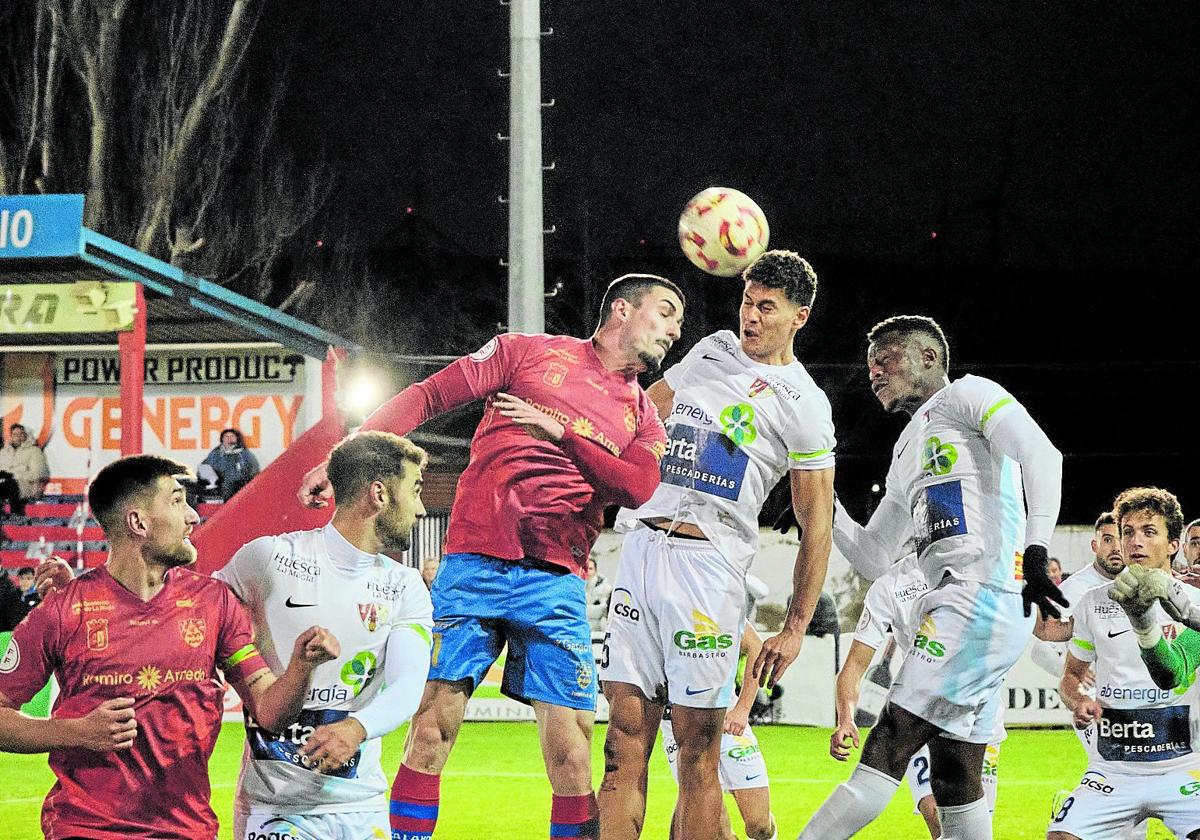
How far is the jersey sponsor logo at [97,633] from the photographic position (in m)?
4.21

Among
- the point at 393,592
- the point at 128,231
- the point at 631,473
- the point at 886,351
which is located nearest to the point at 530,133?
the point at 886,351

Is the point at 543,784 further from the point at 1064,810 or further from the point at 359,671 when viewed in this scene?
the point at 359,671

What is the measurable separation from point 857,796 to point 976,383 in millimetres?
1834

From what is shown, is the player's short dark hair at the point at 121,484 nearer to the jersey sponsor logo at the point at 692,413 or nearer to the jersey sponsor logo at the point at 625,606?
the jersey sponsor logo at the point at 625,606

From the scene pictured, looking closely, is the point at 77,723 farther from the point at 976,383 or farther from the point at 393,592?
the point at 976,383

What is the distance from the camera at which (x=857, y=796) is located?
615cm

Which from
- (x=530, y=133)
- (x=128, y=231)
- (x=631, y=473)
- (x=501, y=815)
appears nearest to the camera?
(x=631, y=473)

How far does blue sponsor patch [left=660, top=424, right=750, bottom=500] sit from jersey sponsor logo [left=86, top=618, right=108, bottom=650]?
261 centimetres

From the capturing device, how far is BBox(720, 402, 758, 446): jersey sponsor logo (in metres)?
6.17

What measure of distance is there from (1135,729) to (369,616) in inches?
158

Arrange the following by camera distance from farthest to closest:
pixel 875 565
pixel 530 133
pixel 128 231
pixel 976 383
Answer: pixel 128 231
pixel 530 133
pixel 875 565
pixel 976 383

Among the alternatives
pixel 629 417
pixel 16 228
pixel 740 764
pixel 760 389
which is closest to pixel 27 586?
pixel 16 228

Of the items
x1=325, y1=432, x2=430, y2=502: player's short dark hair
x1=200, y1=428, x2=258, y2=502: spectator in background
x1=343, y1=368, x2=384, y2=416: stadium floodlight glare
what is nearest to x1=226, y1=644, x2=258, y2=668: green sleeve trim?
x1=325, y1=432, x2=430, y2=502: player's short dark hair

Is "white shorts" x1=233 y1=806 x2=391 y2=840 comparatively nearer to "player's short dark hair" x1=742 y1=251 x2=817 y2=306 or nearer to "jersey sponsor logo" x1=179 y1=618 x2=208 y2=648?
"jersey sponsor logo" x1=179 y1=618 x2=208 y2=648
